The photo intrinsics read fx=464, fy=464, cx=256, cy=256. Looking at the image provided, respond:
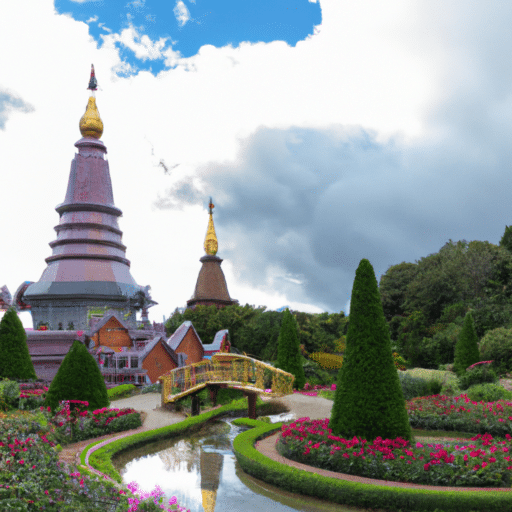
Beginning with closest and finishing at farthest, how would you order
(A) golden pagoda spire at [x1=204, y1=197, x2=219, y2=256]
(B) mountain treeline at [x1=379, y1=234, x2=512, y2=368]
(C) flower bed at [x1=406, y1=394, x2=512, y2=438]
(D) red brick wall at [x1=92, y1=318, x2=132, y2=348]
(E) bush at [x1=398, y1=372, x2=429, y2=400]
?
(C) flower bed at [x1=406, y1=394, x2=512, y2=438] → (E) bush at [x1=398, y1=372, x2=429, y2=400] → (D) red brick wall at [x1=92, y1=318, x2=132, y2=348] → (B) mountain treeline at [x1=379, y1=234, x2=512, y2=368] → (A) golden pagoda spire at [x1=204, y1=197, x2=219, y2=256]

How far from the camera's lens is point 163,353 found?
84.2ft

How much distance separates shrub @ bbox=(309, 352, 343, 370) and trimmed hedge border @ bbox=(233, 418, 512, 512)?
67.5 ft

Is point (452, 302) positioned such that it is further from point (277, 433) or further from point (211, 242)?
point (277, 433)

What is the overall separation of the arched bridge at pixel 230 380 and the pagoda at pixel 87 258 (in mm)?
11444

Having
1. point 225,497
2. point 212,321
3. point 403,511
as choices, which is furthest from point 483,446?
point 212,321

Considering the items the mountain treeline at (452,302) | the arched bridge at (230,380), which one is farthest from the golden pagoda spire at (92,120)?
the mountain treeline at (452,302)

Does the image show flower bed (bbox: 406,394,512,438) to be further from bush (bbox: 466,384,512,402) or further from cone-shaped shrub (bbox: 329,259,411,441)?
cone-shaped shrub (bbox: 329,259,411,441)

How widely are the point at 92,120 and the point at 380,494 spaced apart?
35.1 metres

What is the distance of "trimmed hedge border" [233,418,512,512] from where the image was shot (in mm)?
7781

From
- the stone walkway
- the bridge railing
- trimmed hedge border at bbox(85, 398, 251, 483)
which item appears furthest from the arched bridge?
trimmed hedge border at bbox(85, 398, 251, 483)

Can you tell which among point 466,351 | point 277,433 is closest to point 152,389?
point 277,433

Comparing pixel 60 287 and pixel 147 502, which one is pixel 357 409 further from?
pixel 60 287

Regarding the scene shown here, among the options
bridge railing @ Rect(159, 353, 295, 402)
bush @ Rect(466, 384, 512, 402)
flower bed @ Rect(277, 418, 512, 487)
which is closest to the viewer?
flower bed @ Rect(277, 418, 512, 487)

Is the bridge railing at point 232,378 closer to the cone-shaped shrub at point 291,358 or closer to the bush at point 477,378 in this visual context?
the cone-shaped shrub at point 291,358
